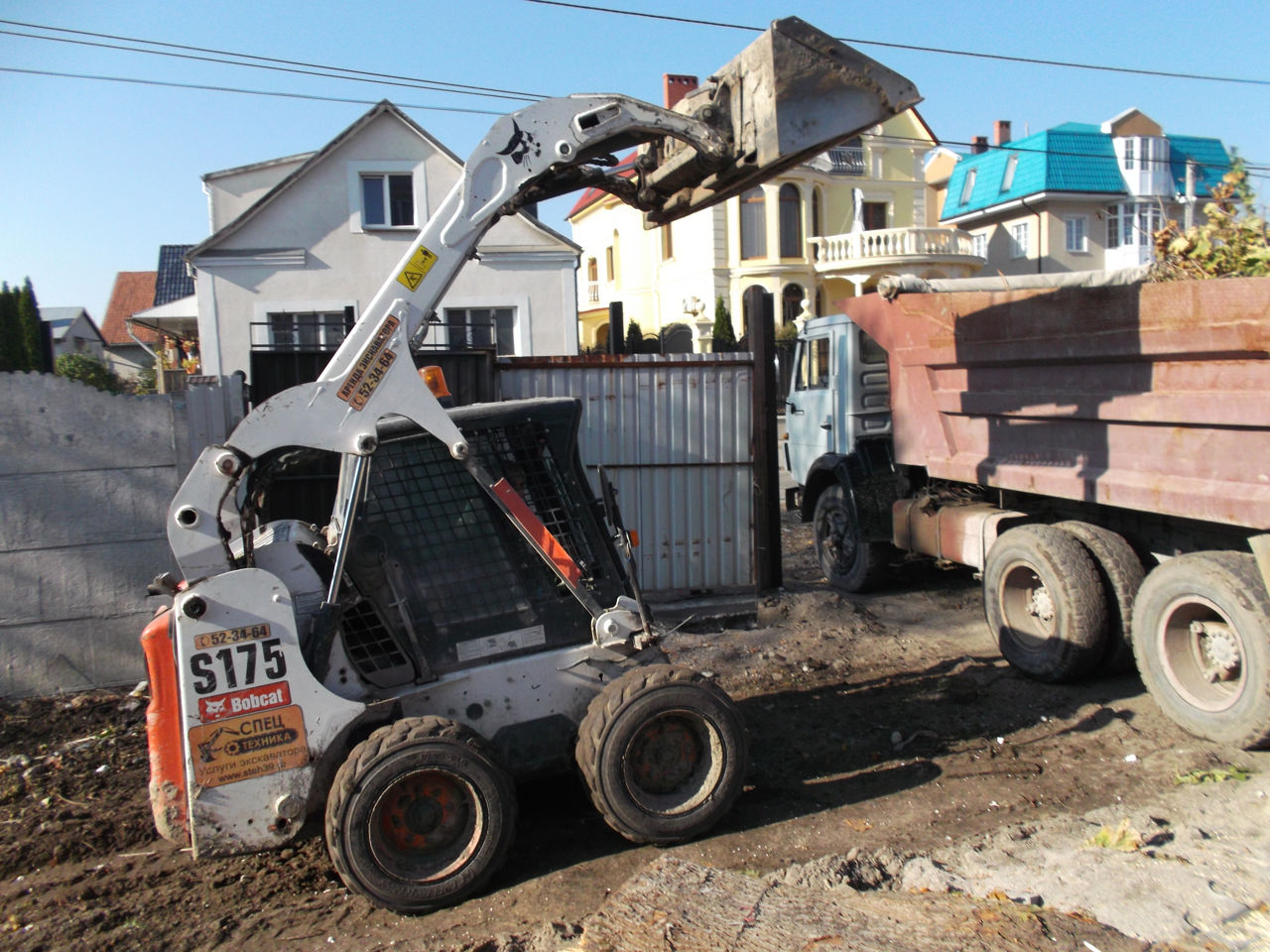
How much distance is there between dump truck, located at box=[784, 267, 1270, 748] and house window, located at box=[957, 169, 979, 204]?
33.6 m

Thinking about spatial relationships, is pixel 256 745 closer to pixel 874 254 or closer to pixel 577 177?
pixel 577 177

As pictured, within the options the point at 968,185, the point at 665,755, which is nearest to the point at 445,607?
the point at 665,755

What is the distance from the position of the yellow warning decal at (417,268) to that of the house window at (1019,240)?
120ft

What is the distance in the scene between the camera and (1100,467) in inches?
219

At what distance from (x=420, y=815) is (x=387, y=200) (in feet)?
55.1

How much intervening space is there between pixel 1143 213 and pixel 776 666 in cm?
3437

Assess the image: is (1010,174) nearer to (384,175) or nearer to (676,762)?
(384,175)

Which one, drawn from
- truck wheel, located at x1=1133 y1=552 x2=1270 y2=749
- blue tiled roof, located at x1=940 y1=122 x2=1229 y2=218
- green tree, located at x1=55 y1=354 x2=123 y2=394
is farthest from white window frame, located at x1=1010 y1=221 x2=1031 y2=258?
truck wheel, located at x1=1133 y1=552 x2=1270 y2=749

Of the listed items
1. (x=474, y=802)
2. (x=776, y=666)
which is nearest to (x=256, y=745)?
(x=474, y=802)

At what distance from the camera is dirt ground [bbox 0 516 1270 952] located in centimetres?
358

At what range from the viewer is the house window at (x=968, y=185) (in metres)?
37.8

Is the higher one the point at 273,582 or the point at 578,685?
the point at 273,582

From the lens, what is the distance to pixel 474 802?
3717mm

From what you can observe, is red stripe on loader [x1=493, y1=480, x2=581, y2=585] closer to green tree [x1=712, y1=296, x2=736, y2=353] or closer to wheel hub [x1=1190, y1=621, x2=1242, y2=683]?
wheel hub [x1=1190, y1=621, x2=1242, y2=683]
